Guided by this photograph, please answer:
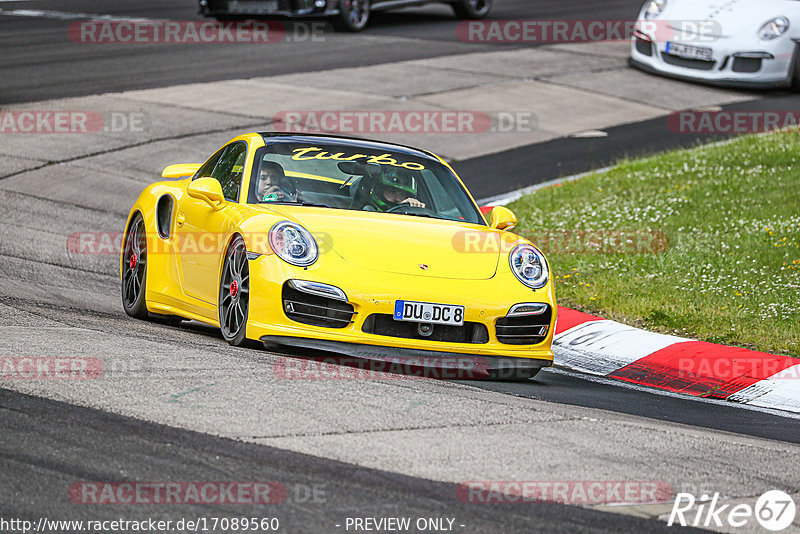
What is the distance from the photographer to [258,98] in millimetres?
17375

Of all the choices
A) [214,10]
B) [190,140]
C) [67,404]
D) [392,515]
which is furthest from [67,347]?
[214,10]

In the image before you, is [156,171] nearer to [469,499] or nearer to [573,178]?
[573,178]

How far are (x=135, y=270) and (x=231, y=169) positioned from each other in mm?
1063

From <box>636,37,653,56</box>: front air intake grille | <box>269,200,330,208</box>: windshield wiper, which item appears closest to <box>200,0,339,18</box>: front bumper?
<box>636,37,653,56</box>: front air intake grille

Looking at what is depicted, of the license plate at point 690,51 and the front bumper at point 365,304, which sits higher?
the front bumper at point 365,304

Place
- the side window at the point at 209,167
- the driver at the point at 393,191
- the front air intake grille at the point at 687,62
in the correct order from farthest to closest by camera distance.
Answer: the front air intake grille at the point at 687,62, the side window at the point at 209,167, the driver at the point at 393,191

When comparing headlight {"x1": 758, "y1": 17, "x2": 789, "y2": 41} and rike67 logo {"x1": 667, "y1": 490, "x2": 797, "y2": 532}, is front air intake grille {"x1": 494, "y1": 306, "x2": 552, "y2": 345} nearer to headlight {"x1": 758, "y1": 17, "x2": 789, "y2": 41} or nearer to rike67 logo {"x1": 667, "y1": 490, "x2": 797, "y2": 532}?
rike67 logo {"x1": 667, "y1": 490, "x2": 797, "y2": 532}

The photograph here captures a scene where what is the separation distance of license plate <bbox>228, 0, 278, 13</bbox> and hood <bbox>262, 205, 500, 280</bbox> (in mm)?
14244

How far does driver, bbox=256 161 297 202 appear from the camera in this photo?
7831mm

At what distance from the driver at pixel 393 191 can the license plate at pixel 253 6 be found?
539 inches

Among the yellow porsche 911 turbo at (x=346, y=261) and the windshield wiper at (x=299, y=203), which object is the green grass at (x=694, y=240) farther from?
the windshield wiper at (x=299, y=203)

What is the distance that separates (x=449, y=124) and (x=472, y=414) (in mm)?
11283

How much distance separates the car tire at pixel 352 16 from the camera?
22203 millimetres

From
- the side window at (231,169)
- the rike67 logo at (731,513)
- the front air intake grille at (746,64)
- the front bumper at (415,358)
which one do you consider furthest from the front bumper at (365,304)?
the front air intake grille at (746,64)
